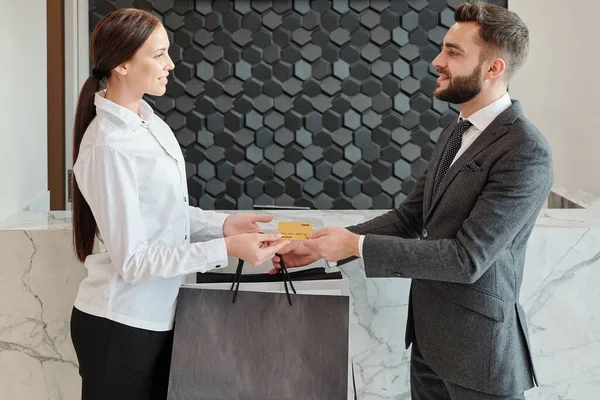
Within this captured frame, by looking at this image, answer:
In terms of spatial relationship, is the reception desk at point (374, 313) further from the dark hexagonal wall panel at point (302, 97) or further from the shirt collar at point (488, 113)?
the dark hexagonal wall panel at point (302, 97)

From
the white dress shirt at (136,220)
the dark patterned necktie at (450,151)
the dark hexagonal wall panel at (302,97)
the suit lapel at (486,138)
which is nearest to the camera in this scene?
the white dress shirt at (136,220)

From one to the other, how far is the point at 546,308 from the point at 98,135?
1380mm

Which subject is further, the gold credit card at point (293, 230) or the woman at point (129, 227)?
the gold credit card at point (293, 230)

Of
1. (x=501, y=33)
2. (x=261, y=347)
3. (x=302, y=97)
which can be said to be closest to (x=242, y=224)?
(x=261, y=347)

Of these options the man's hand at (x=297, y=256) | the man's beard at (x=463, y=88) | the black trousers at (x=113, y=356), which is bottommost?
the black trousers at (x=113, y=356)

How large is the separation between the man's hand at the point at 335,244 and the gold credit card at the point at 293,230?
50 mm

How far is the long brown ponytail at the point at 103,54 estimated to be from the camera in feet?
5.41

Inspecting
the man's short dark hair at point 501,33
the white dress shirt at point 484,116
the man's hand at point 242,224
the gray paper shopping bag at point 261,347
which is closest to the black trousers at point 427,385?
the gray paper shopping bag at point 261,347

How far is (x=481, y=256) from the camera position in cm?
162

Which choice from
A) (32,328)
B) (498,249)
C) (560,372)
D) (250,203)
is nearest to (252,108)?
(250,203)

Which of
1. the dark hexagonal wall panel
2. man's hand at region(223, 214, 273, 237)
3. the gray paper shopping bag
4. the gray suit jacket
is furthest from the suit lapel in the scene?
the dark hexagonal wall panel

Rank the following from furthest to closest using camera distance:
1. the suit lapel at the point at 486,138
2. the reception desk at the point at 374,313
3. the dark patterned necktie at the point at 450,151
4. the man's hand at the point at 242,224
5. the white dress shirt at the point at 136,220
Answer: the reception desk at the point at 374,313, the man's hand at the point at 242,224, the dark patterned necktie at the point at 450,151, the suit lapel at the point at 486,138, the white dress shirt at the point at 136,220

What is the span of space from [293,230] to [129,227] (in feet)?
1.26

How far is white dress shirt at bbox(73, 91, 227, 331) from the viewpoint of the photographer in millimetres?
1562
